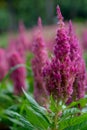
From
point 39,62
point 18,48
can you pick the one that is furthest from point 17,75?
point 18,48

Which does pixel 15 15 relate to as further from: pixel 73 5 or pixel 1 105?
pixel 1 105

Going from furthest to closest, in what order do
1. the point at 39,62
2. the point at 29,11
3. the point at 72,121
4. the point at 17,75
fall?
the point at 29,11 < the point at 17,75 < the point at 39,62 < the point at 72,121

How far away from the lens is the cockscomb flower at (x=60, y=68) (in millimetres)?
2762

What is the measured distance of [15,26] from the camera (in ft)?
112

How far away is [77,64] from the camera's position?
119 inches

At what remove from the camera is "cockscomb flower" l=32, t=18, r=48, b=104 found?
3507 mm

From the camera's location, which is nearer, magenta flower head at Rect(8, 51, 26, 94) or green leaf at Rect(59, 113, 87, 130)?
green leaf at Rect(59, 113, 87, 130)

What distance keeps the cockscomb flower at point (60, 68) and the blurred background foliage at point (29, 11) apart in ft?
91.0

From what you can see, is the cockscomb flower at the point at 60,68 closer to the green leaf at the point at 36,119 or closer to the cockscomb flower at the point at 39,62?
the green leaf at the point at 36,119

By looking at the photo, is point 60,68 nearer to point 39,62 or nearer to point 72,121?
point 72,121

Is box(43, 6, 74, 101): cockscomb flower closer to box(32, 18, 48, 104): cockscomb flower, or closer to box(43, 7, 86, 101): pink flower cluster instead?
box(43, 7, 86, 101): pink flower cluster

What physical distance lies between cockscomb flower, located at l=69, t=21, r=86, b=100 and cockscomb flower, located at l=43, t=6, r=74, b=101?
0.07 meters

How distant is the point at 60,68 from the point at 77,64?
291 mm

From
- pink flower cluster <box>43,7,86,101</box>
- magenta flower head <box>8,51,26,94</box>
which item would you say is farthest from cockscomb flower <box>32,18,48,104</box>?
magenta flower head <box>8,51,26,94</box>
